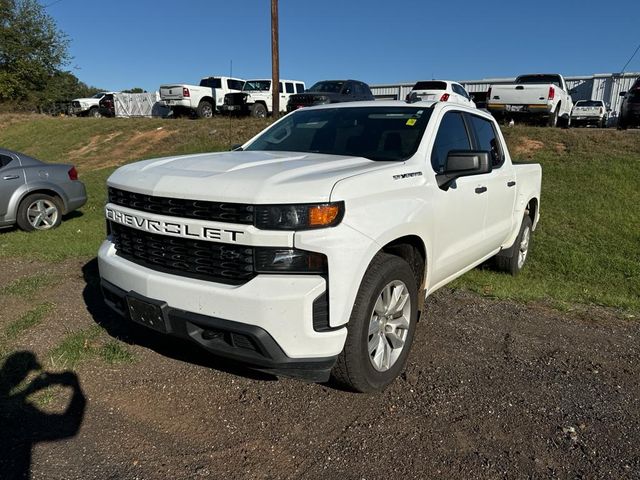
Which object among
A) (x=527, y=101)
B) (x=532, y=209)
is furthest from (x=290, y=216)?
(x=527, y=101)

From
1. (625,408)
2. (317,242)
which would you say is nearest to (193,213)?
(317,242)

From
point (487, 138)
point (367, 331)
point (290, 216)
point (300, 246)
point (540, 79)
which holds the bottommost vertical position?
point (367, 331)

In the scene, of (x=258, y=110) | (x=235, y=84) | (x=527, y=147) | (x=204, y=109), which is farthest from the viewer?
(x=235, y=84)

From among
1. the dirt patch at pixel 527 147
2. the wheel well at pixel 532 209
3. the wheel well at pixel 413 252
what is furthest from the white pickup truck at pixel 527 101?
the wheel well at pixel 413 252

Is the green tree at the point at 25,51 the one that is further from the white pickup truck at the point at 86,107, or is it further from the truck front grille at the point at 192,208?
the truck front grille at the point at 192,208

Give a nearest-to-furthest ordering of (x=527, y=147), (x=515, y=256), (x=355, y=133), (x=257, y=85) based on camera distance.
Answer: (x=355, y=133) < (x=515, y=256) < (x=527, y=147) < (x=257, y=85)

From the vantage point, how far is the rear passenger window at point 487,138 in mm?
4637

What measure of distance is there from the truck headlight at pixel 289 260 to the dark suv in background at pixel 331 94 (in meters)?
14.5

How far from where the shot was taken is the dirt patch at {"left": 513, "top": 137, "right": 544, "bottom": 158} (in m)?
11.3

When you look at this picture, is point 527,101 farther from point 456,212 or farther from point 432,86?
point 456,212

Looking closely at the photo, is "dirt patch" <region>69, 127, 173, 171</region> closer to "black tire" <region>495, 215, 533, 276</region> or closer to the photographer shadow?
"black tire" <region>495, 215, 533, 276</region>

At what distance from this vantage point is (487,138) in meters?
4.87

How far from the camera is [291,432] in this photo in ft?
9.14

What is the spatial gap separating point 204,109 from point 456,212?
792 inches
